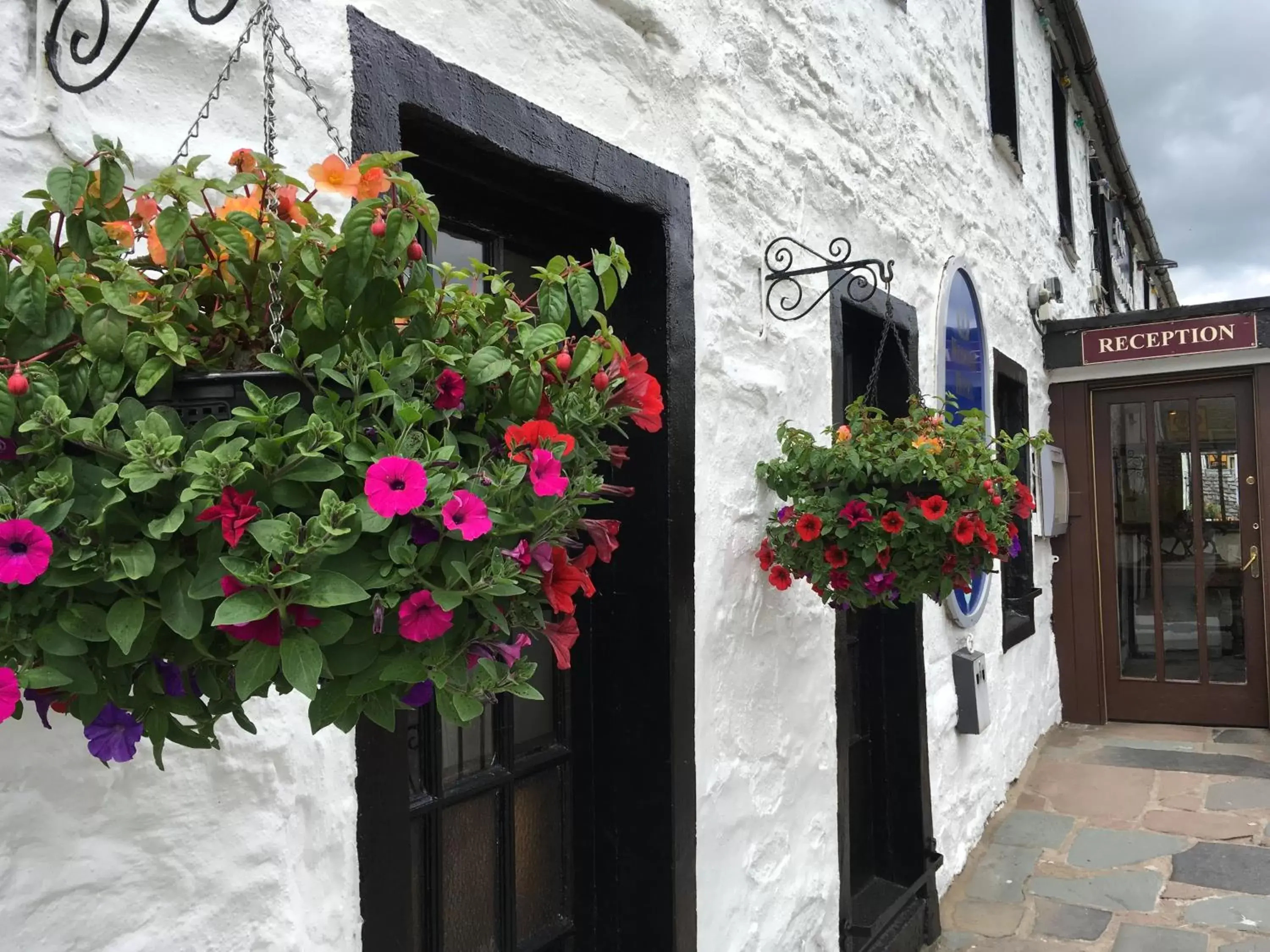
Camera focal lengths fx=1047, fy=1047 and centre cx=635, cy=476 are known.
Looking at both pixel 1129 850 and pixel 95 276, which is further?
pixel 1129 850

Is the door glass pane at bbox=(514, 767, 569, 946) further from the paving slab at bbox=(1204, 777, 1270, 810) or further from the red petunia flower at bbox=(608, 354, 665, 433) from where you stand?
the paving slab at bbox=(1204, 777, 1270, 810)

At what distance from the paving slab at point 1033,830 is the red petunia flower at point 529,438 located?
4821 mm

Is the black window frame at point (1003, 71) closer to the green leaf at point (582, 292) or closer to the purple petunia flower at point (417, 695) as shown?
the green leaf at point (582, 292)

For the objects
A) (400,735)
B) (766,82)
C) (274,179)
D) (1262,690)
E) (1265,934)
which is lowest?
(1265,934)

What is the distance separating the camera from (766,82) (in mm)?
3150

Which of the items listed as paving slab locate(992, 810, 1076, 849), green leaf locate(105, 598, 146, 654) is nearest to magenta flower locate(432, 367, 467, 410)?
green leaf locate(105, 598, 146, 654)

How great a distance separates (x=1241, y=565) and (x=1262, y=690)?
2.71 feet

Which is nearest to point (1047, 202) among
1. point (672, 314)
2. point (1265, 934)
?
point (1265, 934)

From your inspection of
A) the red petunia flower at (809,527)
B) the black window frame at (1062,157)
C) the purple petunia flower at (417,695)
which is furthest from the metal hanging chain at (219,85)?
the black window frame at (1062,157)

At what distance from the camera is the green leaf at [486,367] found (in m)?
1.09

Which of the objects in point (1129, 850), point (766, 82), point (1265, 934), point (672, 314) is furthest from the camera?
point (1129, 850)

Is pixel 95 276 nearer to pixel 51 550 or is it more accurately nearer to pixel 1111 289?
pixel 51 550

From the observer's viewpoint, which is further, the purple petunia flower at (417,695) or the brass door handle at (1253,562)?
the brass door handle at (1253,562)

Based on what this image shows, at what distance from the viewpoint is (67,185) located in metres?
1.05
